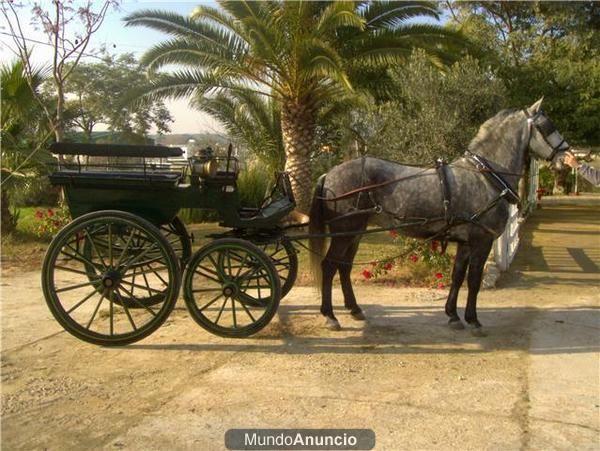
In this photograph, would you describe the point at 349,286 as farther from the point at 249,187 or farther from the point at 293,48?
the point at 249,187

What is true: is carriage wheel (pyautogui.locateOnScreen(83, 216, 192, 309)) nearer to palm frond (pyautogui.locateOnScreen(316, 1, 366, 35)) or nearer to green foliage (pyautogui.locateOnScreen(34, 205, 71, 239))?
palm frond (pyautogui.locateOnScreen(316, 1, 366, 35))

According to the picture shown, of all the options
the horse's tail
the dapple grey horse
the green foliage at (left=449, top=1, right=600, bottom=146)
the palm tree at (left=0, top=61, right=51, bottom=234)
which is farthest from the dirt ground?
the green foliage at (left=449, top=1, right=600, bottom=146)

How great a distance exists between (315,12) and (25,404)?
9127mm

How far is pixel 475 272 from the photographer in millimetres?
5285

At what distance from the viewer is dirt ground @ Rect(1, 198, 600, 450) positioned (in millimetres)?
3373

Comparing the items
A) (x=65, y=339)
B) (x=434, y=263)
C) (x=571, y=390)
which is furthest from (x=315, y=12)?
(x=571, y=390)

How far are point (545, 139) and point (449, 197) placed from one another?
1.07 m

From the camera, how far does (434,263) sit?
761 cm

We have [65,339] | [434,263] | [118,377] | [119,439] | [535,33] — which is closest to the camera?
[119,439]

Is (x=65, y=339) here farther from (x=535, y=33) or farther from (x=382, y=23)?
(x=535, y=33)

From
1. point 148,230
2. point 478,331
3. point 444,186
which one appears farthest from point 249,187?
point 148,230

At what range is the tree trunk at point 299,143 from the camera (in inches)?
463

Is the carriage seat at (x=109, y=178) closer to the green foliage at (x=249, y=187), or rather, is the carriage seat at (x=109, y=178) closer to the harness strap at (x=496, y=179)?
the harness strap at (x=496, y=179)

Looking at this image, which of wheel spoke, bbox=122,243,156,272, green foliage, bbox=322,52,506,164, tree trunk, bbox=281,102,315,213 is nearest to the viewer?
wheel spoke, bbox=122,243,156,272
